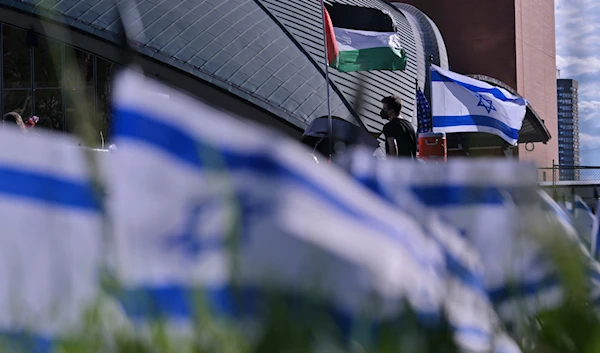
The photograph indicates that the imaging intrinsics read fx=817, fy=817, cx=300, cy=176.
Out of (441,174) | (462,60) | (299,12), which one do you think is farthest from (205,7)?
(441,174)

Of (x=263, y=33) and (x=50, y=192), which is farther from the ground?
(x=263, y=33)

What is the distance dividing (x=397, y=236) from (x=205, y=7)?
1716 cm

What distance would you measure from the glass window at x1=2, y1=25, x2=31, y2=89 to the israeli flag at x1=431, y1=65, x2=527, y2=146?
374 inches

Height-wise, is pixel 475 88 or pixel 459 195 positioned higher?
pixel 475 88

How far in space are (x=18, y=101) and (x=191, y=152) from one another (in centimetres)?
1742

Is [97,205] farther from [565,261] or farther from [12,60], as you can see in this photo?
[12,60]

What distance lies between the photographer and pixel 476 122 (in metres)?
10.8

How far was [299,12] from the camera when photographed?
19.6 meters

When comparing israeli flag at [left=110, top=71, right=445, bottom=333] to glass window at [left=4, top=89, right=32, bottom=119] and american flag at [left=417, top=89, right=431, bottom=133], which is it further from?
glass window at [left=4, top=89, right=32, bottom=119]

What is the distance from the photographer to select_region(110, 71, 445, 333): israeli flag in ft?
3.07

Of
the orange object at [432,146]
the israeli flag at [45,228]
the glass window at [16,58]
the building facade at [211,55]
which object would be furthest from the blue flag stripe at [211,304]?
the glass window at [16,58]

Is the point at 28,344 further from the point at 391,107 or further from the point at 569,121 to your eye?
the point at 391,107

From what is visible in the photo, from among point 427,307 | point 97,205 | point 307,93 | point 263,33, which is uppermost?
point 263,33

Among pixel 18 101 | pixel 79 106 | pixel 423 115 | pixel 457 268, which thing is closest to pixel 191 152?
pixel 79 106
